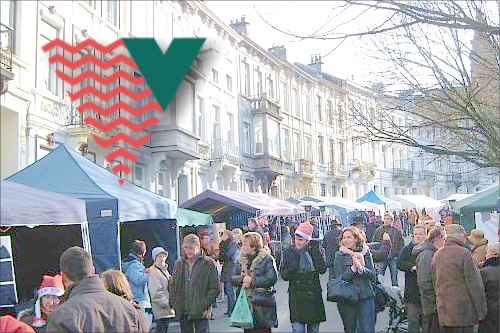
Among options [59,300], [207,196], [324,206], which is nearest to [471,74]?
[59,300]

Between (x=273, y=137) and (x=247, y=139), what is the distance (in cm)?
226

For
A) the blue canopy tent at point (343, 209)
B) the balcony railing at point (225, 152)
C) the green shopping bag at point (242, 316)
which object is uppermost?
the balcony railing at point (225, 152)

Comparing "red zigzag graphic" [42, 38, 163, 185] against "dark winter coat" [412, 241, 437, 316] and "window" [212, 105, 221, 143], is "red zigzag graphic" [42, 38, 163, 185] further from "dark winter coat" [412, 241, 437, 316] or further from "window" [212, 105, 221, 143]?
"window" [212, 105, 221, 143]

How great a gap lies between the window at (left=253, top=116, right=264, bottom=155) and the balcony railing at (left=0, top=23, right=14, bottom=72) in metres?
18.6

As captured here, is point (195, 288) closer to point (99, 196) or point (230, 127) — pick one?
point (99, 196)

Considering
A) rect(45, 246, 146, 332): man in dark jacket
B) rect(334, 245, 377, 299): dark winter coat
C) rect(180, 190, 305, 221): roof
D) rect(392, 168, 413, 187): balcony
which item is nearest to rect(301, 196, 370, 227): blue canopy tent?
rect(180, 190, 305, 221): roof

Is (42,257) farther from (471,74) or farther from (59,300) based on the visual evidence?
(471,74)

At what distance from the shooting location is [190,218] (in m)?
13.3

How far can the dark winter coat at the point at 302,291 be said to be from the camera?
21.3 ft

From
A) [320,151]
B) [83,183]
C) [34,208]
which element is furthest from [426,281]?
[320,151]

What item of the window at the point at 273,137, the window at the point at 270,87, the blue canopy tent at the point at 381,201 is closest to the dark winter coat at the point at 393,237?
the blue canopy tent at the point at 381,201

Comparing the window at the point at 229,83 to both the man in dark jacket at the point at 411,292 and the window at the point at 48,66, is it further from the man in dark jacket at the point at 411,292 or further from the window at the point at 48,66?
the man in dark jacket at the point at 411,292

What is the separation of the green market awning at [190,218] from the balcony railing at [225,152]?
36.2 ft

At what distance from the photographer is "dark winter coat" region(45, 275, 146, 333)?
310 centimetres
